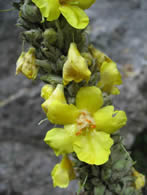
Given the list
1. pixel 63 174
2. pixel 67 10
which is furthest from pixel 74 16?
pixel 63 174

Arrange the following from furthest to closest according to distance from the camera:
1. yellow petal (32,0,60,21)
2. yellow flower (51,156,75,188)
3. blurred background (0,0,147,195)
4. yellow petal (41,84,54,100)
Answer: blurred background (0,0,147,195) < yellow flower (51,156,75,188) < yellow petal (41,84,54,100) < yellow petal (32,0,60,21)

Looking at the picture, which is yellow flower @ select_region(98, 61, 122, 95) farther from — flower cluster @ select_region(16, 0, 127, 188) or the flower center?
the flower center

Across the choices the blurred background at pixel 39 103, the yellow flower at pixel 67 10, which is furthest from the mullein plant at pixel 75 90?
the blurred background at pixel 39 103

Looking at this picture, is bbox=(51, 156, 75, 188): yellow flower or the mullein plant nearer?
the mullein plant

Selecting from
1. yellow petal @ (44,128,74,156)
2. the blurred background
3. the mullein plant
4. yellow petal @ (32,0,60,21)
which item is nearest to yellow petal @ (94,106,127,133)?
the mullein plant

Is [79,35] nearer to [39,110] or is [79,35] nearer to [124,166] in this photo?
[124,166]

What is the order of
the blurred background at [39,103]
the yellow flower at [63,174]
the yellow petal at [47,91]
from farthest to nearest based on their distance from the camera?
the blurred background at [39,103] < the yellow flower at [63,174] < the yellow petal at [47,91]

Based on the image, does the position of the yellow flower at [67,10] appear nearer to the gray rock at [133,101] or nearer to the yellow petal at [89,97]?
the yellow petal at [89,97]
